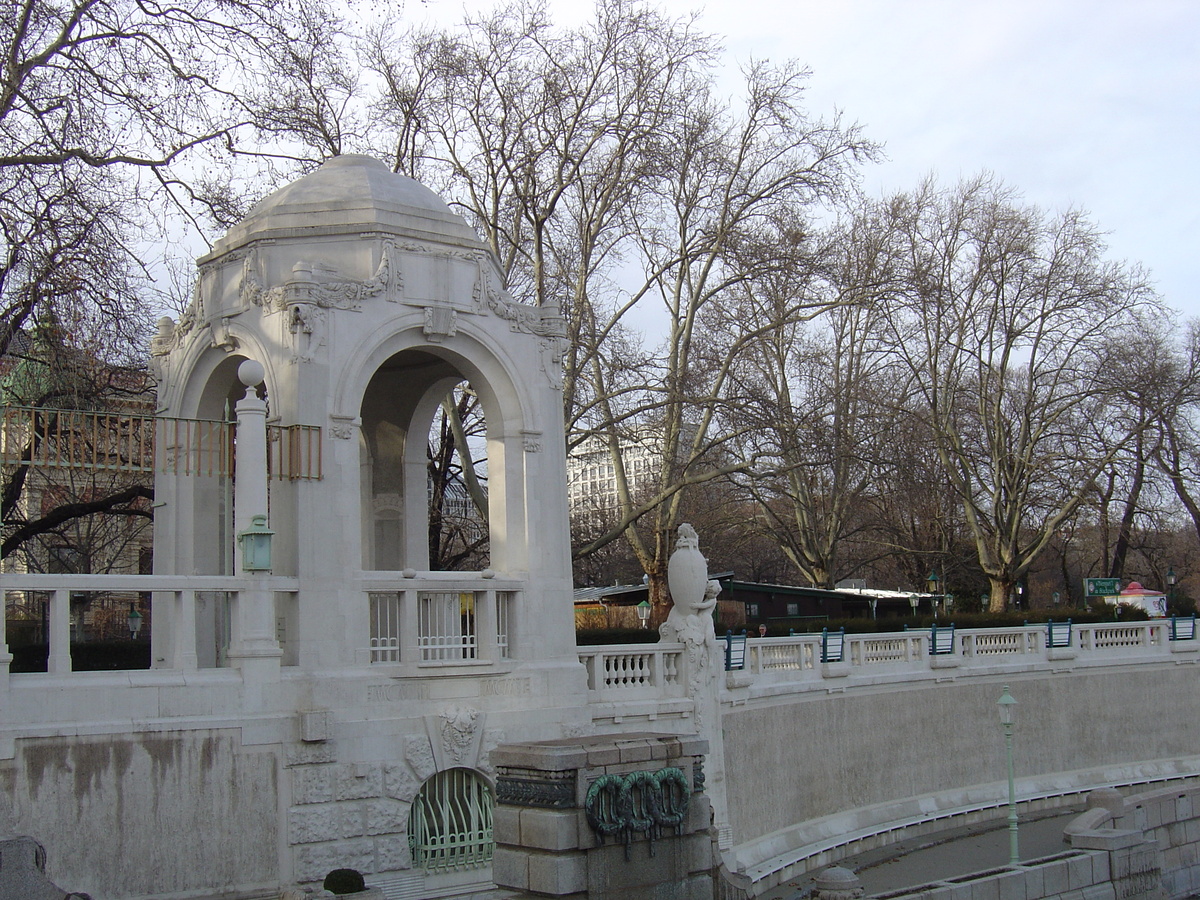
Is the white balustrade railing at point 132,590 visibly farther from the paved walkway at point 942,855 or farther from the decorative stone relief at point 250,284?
the paved walkway at point 942,855

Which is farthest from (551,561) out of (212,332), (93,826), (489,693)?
(93,826)

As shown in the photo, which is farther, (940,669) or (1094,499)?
(1094,499)

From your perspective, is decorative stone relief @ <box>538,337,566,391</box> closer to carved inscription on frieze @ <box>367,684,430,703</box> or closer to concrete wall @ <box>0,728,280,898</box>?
carved inscription on frieze @ <box>367,684,430,703</box>

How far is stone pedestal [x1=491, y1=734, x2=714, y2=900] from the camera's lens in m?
10.6

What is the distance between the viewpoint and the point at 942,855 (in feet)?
67.7

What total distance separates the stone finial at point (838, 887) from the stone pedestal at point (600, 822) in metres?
2.50

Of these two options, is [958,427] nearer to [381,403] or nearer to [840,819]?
[840,819]

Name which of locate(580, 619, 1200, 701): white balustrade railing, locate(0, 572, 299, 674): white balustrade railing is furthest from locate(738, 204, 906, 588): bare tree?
locate(0, 572, 299, 674): white balustrade railing

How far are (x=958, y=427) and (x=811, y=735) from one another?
26.6 metres

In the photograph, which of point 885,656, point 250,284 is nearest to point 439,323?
point 250,284

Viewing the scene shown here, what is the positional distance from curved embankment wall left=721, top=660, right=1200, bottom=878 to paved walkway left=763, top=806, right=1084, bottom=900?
1.35 ft

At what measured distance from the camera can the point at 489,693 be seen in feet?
48.8

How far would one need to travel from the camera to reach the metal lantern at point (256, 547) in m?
13.3

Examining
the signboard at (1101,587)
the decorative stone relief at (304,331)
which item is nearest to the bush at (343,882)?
the decorative stone relief at (304,331)
